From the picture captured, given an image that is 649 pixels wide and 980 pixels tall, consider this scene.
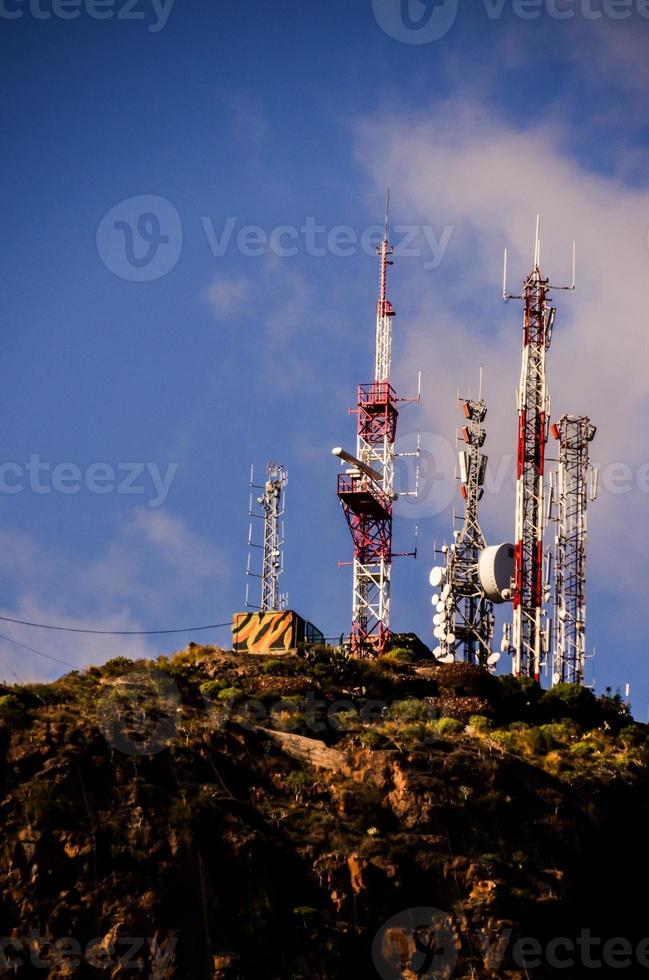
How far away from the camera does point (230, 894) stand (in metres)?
50.3

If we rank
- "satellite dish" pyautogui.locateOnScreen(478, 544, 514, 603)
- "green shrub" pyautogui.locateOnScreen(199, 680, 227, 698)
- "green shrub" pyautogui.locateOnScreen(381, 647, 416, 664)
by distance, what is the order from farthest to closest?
"satellite dish" pyautogui.locateOnScreen(478, 544, 514, 603) → "green shrub" pyautogui.locateOnScreen(381, 647, 416, 664) → "green shrub" pyautogui.locateOnScreen(199, 680, 227, 698)

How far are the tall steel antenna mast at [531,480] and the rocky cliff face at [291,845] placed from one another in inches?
653

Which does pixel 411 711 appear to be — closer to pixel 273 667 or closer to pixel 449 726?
pixel 449 726

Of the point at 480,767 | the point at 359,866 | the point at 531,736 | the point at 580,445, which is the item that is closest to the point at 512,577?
the point at 580,445

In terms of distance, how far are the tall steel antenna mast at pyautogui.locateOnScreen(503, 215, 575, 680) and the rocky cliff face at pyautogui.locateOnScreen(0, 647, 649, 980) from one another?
1658cm

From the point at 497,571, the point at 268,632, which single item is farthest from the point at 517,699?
the point at 268,632

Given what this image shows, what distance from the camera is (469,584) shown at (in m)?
84.3
